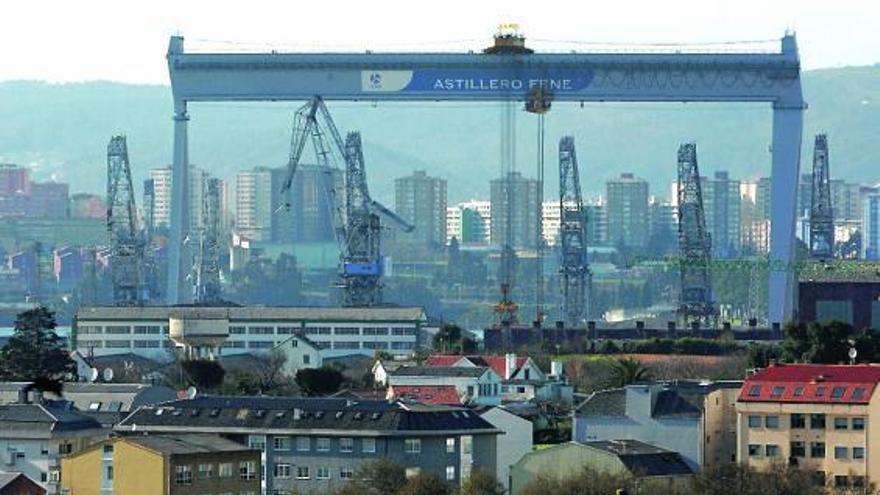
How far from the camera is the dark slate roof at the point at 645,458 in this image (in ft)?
202

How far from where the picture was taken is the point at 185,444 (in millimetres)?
59875

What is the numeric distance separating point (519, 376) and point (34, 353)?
11.2m

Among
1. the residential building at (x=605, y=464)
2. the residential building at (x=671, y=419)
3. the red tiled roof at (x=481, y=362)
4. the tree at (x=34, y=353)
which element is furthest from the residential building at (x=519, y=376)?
the residential building at (x=605, y=464)

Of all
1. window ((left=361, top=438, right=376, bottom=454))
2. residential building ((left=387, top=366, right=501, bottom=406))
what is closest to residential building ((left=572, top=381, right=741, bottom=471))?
window ((left=361, top=438, right=376, bottom=454))

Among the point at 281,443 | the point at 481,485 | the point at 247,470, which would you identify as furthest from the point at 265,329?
the point at 481,485

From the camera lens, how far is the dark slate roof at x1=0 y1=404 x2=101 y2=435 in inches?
2579

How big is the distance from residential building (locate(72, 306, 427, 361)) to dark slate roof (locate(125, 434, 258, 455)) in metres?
50.4

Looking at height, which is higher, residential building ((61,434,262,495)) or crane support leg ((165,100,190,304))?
crane support leg ((165,100,190,304))

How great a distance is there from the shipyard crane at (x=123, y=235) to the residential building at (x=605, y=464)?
225 feet

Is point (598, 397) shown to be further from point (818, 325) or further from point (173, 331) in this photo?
point (173, 331)

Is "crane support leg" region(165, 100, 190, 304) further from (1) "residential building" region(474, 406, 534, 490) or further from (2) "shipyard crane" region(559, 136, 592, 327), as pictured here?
(1) "residential building" region(474, 406, 534, 490)

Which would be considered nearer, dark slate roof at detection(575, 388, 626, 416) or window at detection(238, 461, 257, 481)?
window at detection(238, 461, 257, 481)

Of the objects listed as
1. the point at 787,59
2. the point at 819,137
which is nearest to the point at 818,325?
the point at 787,59

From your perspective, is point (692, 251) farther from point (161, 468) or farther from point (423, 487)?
point (161, 468)
